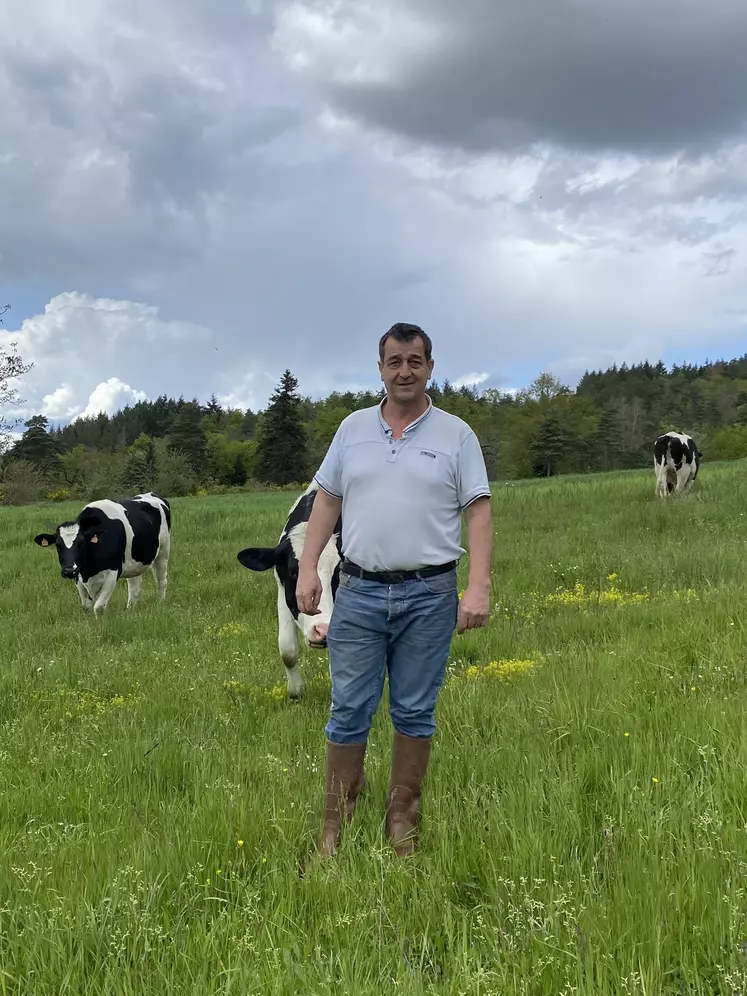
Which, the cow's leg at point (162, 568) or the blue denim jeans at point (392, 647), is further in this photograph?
the cow's leg at point (162, 568)

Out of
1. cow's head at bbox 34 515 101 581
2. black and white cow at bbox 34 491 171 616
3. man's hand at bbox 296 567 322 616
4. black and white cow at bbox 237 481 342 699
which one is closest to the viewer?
man's hand at bbox 296 567 322 616

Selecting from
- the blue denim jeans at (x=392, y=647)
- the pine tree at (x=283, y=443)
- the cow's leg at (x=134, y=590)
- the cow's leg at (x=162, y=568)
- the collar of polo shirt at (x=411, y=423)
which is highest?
the pine tree at (x=283, y=443)

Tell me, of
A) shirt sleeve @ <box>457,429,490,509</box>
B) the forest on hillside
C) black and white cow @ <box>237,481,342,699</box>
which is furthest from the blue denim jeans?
the forest on hillside

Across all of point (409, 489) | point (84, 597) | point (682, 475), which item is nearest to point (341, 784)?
point (409, 489)

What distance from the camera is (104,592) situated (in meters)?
10.9

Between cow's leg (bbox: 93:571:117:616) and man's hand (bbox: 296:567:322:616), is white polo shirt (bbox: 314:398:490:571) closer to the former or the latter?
man's hand (bbox: 296:567:322:616)

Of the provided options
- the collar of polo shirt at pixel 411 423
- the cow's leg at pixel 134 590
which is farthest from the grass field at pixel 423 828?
the cow's leg at pixel 134 590

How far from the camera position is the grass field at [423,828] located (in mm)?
2301

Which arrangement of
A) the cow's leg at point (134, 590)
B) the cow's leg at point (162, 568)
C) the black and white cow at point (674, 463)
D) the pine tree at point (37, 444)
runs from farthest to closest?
the pine tree at point (37, 444)
the black and white cow at point (674, 463)
the cow's leg at point (162, 568)
the cow's leg at point (134, 590)

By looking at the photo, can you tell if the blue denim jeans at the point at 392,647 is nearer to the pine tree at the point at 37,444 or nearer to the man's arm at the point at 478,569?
the man's arm at the point at 478,569

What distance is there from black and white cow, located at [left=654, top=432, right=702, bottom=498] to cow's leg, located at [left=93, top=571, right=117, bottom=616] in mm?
13243

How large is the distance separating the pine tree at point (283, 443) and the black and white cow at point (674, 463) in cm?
4954

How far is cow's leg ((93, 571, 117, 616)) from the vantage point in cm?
1063

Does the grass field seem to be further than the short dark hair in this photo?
No
